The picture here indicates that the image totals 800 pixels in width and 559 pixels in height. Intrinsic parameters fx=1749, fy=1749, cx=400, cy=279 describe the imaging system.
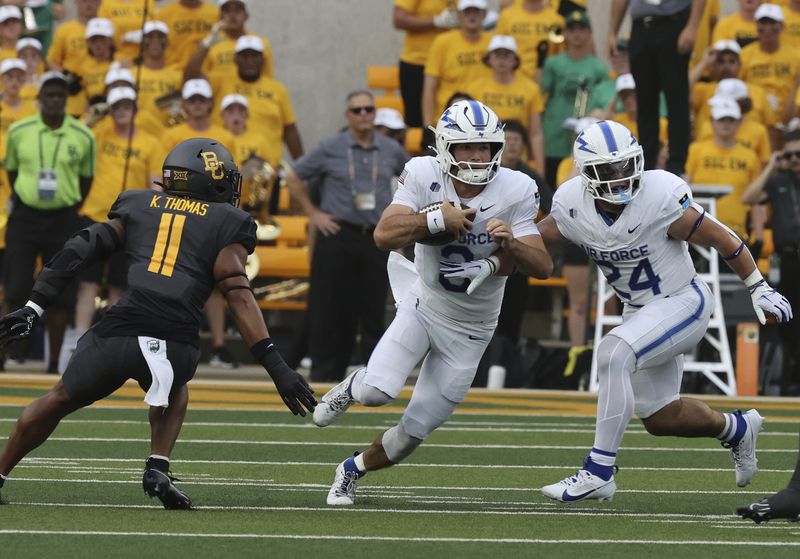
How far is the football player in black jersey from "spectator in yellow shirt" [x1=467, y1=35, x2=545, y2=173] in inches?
288

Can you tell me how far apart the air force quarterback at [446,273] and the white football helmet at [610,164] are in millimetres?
246

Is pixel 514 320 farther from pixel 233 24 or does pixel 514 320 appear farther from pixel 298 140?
pixel 233 24

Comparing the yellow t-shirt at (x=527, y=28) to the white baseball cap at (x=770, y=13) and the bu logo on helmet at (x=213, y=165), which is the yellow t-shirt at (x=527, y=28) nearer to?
the white baseball cap at (x=770, y=13)

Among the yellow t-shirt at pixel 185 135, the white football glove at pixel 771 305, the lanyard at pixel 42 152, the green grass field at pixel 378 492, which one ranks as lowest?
the green grass field at pixel 378 492

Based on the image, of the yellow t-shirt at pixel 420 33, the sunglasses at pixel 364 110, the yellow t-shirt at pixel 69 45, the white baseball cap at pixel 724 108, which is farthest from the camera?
the yellow t-shirt at pixel 69 45

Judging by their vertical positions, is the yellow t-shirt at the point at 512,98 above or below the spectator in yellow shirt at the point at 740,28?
below

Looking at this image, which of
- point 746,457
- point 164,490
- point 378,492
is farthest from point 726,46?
point 164,490

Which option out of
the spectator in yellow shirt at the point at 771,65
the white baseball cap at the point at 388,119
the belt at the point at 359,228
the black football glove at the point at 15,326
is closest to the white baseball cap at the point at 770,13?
the spectator in yellow shirt at the point at 771,65

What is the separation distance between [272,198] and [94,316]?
2040 mm

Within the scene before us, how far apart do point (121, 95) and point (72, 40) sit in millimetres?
1973

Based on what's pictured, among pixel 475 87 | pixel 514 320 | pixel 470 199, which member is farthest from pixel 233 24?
pixel 470 199

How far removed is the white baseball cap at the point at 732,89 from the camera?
1362cm

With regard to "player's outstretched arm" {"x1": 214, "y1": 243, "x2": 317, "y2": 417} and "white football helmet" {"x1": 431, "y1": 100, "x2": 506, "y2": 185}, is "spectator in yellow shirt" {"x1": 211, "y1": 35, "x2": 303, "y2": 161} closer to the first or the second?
"white football helmet" {"x1": 431, "y1": 100, "x2": 506, "y2": 185}

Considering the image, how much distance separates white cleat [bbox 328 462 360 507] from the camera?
6.79 meters
